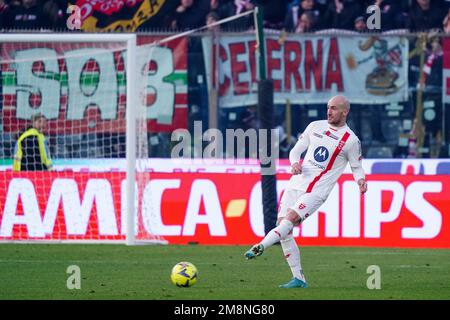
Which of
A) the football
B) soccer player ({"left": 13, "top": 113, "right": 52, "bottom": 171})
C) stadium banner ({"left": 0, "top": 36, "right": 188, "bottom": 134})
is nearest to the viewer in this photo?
the football

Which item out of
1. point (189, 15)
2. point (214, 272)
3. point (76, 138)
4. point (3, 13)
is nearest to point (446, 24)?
point (189, 15)

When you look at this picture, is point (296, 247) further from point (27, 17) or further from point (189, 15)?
point (27, 17)

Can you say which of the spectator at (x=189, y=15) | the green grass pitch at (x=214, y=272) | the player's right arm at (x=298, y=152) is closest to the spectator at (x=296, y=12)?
the spectator at (x=189, y=15)

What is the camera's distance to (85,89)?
2094 cm

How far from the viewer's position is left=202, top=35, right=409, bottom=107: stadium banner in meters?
20.8

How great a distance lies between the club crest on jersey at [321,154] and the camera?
1273 cm

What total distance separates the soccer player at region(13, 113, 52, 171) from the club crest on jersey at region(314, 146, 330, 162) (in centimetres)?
814

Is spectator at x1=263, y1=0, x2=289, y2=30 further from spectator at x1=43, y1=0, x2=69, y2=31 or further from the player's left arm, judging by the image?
the player's left arm

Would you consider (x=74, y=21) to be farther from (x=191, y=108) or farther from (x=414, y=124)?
(x=414, y=124)

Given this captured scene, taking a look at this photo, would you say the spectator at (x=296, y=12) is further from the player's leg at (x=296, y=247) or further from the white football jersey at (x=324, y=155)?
the player's leg at (x=296, y=247)

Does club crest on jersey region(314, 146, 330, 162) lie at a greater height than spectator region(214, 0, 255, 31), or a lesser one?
lesser

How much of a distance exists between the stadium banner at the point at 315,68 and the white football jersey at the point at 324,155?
8046 mm

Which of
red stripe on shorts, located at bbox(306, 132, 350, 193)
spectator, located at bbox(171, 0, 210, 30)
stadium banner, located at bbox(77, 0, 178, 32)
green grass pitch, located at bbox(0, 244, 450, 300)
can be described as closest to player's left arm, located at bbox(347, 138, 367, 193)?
red stripe on shorts, located at bbox(306, 132, 350, 193)

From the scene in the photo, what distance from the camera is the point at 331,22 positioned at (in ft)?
72.1
